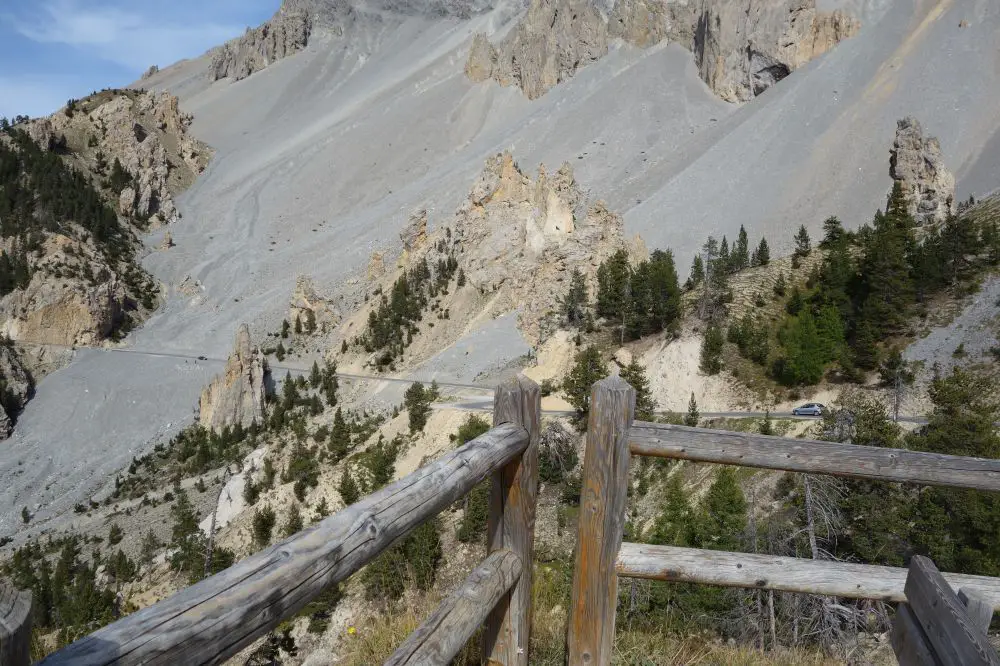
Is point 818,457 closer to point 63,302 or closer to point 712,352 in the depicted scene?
point 712,352

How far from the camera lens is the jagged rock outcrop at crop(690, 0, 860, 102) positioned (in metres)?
69.9

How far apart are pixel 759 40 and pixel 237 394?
68.4 m

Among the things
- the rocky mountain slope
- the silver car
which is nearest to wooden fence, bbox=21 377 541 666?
the silver car

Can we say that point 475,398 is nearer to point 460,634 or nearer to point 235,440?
point 235,440

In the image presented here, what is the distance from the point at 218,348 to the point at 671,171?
47.3 m

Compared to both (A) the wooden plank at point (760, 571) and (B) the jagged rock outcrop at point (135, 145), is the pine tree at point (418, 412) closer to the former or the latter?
(A) the wooden plank at point (760, 571)

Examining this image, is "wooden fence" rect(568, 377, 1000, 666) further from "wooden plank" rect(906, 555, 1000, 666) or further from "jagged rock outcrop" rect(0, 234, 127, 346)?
"jagged rock outcrop" rect(0, 234, 127, 346)

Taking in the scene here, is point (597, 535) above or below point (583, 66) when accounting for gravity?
below

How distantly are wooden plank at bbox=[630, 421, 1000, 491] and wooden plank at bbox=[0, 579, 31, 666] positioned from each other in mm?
2392

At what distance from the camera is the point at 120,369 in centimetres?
5434

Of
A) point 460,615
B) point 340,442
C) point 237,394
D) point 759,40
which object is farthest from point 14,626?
point 759,40

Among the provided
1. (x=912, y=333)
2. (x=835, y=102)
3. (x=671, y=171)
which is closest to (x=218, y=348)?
(x=671, y=171)

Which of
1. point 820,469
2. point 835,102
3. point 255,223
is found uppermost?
point 835,102

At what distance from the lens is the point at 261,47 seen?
5487 inches
